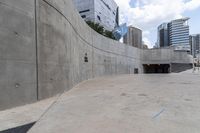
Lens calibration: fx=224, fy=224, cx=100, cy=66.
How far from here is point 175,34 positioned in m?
84.8

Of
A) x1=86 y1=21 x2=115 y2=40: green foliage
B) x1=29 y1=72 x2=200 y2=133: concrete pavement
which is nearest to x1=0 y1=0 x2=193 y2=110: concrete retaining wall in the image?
x1=29 y1=72 x2=200 y2=133: concrete pavement

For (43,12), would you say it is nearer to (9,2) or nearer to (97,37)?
(9,2)

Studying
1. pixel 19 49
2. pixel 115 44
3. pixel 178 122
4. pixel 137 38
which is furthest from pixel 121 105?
pixel 137 38

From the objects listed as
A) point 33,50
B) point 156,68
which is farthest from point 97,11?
point 33,50

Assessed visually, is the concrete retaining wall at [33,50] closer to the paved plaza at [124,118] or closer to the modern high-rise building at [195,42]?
the paved plaza at [124,118]

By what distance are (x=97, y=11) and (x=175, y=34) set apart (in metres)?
32.1

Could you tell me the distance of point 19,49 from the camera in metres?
6.98

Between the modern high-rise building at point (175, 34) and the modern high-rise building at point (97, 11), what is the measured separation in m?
21.4

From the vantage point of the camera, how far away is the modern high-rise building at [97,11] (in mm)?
71438

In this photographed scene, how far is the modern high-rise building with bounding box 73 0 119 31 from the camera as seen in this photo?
7144 cm

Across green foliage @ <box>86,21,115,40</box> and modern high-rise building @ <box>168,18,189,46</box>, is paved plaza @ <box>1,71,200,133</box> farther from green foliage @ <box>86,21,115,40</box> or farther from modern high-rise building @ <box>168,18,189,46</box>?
modern high-rise building @ <box>168,18,189,46</box>

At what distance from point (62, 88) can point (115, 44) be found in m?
20.3

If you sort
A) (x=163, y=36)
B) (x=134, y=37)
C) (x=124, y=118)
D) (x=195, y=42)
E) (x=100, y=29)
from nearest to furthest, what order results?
(x=124, y=118), (x=100, y=29), (x=134, y=37), (x=195, y=42), (x=163, y=36)

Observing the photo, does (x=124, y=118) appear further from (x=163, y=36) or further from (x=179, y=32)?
(x=163, y=36)
